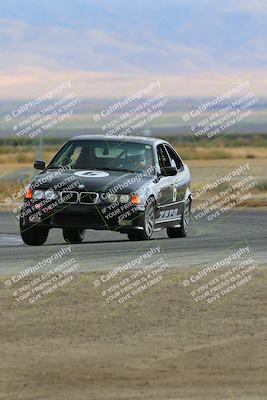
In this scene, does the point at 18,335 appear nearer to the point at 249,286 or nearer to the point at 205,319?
the point at 205,319

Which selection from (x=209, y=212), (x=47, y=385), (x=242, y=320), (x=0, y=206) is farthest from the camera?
(x=0, y=206)

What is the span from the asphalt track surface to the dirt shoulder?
2.83 m

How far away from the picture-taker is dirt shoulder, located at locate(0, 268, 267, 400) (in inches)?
423

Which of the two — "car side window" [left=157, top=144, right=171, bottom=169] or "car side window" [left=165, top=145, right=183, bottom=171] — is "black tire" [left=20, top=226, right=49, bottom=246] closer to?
"car side window" [left=157, top=144, right=171, bottom=169]

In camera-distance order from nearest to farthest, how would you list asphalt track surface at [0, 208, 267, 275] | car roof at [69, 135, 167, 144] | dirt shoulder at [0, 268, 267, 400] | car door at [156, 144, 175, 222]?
dirt shoulder at [0, 268, 267, 400] < asphalt track surface at [0, 208, 267, 275] < car door at [156, 144, 175, 222] < car roof at [69, 135, 167, 144]

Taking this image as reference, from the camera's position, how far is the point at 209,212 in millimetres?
32625

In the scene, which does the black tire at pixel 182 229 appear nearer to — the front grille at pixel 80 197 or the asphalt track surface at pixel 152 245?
the asphalt track surface at pixel 152 245

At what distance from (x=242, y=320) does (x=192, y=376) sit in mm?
2666

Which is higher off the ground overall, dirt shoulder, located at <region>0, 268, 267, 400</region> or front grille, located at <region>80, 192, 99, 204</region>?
dirt shoulder, located at <region>0, 268, 267, 400</region>

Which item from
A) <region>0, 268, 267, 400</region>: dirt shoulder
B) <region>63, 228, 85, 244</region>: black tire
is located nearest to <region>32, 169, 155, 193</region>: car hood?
<region>63, 228, 85, 244</region>: black tire

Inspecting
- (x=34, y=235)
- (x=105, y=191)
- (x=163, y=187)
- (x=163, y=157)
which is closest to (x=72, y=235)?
(x=34, y=235)

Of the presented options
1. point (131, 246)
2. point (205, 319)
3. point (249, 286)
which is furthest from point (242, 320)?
point (131, 246)

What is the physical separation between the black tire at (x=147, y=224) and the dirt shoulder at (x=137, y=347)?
589 centimetres

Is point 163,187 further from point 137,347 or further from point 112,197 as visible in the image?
point 137,347
